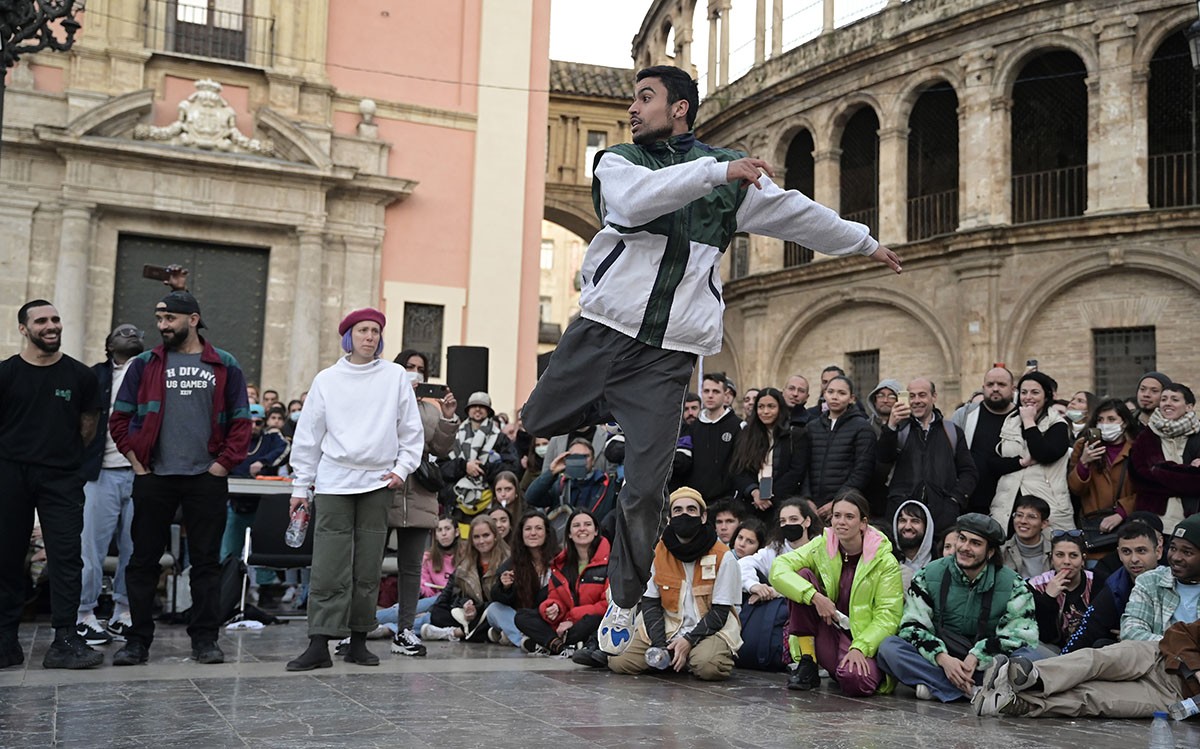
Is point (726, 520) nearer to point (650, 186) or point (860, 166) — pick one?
point (650, 186)

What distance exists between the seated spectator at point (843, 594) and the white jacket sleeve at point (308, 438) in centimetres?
306

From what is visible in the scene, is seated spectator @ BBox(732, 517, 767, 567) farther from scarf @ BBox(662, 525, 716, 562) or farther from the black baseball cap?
the black baseball cap

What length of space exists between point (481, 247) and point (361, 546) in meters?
13.7

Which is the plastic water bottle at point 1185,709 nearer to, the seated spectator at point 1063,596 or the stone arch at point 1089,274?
the seated spectator at point 1063,596

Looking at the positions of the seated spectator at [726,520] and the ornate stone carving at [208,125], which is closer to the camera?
the seated spectator at [726,520]

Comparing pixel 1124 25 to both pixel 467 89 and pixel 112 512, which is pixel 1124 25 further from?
pixel 112 512

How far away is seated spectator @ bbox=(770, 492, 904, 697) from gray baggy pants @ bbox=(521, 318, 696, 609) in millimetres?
3478

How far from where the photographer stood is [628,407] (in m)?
4.54

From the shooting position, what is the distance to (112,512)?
29.2ft

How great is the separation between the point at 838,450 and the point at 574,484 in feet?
7.67

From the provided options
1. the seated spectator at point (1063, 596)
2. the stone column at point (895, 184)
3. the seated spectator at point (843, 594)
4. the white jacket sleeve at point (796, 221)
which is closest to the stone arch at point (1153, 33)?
the stone column at point (895, 184)

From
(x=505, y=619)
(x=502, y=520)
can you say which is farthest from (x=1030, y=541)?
(x=502, y=520)

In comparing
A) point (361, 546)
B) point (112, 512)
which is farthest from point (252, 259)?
point (361, 546)

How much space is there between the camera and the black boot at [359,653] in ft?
26.2
